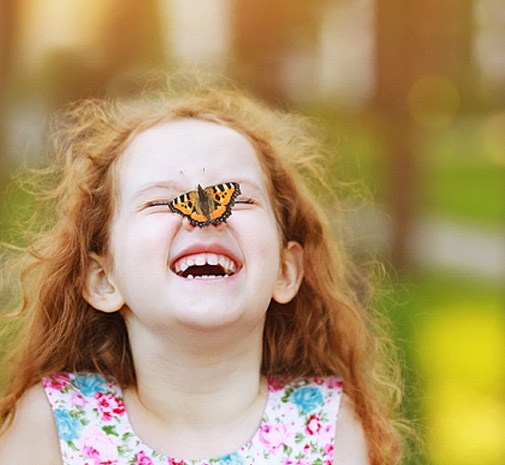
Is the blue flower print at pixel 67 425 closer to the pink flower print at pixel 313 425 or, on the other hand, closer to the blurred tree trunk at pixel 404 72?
the pink flower print at pixel 313 425

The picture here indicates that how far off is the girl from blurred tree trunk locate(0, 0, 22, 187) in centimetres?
239

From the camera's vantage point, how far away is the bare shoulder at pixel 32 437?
1398 mm

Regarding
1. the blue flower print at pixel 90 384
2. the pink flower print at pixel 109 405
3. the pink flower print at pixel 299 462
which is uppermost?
the blue flower print at pixel 90 384

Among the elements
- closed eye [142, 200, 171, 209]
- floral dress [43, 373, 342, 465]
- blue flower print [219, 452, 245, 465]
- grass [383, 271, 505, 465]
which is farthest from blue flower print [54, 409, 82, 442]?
grass [383, 271, 505, 465]

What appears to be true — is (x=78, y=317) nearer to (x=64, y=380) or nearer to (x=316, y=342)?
(x=64, y=380)

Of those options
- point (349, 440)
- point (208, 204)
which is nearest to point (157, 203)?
point (208, 204)

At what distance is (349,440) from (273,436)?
127 millimetres

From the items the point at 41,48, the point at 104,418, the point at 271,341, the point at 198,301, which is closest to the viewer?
the point at 198,301

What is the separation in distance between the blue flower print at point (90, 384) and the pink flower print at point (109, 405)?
0.4 inches

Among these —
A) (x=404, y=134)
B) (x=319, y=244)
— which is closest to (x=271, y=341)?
(x=319, y=244)

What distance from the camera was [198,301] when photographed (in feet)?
4.35

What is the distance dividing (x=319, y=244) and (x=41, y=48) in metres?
2.71

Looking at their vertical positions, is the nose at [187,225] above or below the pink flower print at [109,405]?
above

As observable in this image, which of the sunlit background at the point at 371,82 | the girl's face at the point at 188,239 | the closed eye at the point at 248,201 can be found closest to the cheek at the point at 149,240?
the girl's face at the point at 188,239
